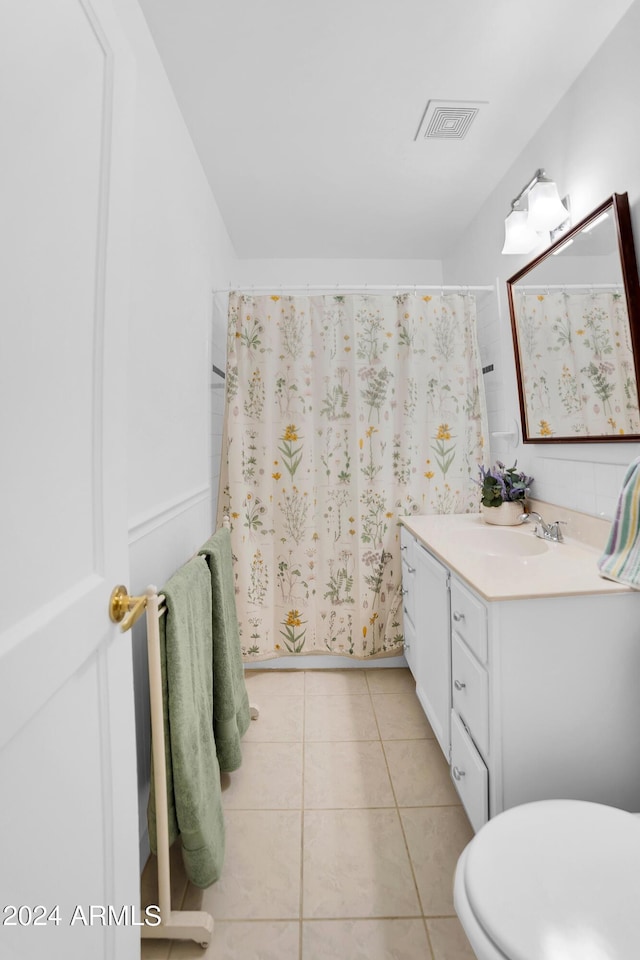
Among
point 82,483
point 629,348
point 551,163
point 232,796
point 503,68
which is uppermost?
point 503,68

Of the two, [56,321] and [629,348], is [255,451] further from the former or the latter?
[56,321]

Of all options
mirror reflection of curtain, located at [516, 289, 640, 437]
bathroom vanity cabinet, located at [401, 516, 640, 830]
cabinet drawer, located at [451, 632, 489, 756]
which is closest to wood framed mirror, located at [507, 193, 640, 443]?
mirror reflection of curtain, located at [516, 289, 640, 437]

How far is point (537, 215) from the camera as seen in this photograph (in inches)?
66.9

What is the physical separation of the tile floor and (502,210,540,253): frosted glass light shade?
198 cm

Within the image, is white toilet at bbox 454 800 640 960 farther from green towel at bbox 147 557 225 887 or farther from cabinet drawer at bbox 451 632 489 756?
green towel at bbox 147 557 225 887

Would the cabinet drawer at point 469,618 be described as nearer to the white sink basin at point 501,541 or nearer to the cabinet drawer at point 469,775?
the cabinet drawer at point 469,775

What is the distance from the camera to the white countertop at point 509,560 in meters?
1.24

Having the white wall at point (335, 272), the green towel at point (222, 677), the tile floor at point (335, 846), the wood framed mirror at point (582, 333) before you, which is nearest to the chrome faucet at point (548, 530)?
the wood framed mirror at point (582, 333)

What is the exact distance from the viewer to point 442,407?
7.97 feet

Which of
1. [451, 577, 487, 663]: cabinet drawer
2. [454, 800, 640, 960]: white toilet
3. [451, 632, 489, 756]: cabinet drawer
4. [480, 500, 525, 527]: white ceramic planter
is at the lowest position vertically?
[454, 800, 640, 960]: white toilet

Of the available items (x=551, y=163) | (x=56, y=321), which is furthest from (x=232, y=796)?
(x=551, y=163)

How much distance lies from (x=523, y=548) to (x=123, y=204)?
5.81ft

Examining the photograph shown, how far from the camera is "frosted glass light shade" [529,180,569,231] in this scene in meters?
1.67

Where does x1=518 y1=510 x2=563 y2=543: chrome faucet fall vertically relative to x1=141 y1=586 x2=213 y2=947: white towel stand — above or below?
above
